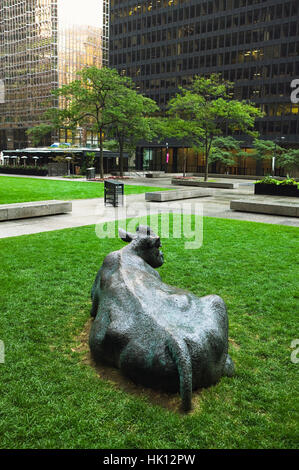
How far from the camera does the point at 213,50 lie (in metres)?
69.2

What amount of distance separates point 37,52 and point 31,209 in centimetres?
10540

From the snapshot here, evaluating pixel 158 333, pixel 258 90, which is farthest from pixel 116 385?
pixel 258 90

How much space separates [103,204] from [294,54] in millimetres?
53041

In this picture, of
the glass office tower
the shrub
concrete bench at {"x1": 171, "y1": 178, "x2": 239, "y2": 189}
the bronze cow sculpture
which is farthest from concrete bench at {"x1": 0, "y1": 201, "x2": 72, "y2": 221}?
the glass office tower

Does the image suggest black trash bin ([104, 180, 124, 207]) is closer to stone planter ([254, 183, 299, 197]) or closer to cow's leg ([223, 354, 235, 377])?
stone planter ([254, 183, 299, 197])

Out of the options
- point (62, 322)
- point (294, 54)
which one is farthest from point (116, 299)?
point (294, 54)

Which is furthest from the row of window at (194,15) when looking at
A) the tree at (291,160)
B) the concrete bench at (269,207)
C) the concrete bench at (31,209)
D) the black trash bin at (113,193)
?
the concrete bench at (31,209)

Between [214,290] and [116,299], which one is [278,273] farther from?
[116,299]

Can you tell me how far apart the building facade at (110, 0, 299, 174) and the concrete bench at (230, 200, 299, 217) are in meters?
44.0

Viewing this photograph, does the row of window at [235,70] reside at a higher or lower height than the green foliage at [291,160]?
higher

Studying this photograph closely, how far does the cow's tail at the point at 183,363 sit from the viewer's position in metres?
3.44

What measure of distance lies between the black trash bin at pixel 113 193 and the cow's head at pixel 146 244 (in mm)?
13735

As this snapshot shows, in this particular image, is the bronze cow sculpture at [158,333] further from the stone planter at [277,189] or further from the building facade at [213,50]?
the building facade at [213,50]

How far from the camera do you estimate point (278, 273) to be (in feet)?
27.9
